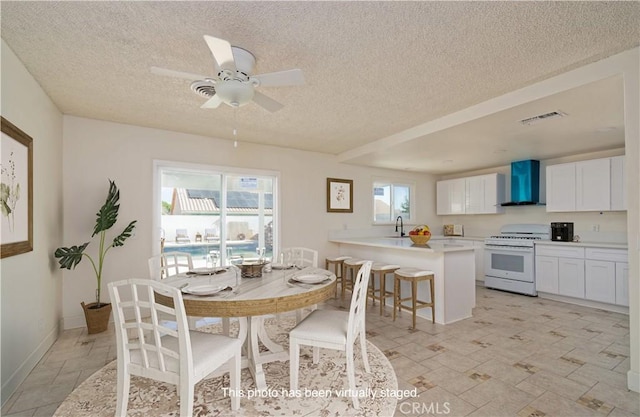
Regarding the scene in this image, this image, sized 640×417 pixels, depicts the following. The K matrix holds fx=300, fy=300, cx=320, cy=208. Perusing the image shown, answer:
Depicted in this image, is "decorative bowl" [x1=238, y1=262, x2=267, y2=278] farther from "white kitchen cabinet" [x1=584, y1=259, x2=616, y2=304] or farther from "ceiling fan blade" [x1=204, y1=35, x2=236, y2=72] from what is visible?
"white kitchen cabinet" [x1=584, y1=259, x2=616, y2=304]

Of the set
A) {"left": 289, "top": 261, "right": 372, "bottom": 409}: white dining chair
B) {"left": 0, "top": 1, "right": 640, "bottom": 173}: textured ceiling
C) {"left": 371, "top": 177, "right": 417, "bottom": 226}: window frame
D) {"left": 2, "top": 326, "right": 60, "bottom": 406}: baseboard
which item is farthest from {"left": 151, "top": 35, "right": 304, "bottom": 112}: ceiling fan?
{"left": 371, "top": 177, "right": 417, "bottom": 226}: window frame

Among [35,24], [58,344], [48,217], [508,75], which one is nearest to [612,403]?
[508,75]

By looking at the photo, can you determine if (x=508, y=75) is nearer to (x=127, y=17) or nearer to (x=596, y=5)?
(x=596, y=5)

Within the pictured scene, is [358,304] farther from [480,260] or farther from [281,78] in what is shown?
[480,260]

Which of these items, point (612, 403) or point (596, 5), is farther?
point (612, 403)

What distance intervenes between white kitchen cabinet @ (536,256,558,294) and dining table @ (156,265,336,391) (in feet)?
13.2

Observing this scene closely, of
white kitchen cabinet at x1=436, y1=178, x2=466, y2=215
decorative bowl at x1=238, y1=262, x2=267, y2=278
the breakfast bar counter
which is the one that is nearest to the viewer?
decorative bowl at x1=238, y1=262, x2=267, y2=278

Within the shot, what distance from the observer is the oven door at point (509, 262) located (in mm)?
4796

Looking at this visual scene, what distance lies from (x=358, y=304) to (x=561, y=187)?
177 inches

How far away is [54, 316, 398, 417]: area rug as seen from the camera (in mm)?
1930

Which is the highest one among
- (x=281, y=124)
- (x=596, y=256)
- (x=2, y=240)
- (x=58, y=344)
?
(x=281, y=124)

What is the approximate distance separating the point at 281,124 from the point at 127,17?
2101 mm

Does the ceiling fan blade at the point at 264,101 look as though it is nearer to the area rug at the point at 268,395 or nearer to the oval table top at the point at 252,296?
the oval table top at the point at 252,296

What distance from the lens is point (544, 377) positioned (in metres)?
2.33
